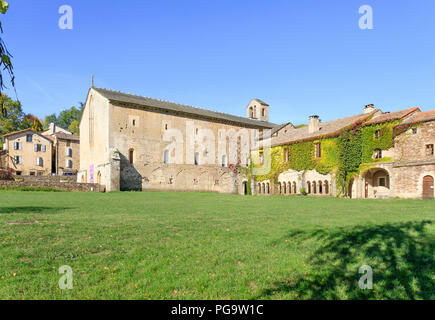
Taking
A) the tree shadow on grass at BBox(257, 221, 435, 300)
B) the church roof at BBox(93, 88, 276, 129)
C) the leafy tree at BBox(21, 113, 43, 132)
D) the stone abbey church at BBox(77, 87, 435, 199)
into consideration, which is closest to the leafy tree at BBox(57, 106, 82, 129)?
the leafy tree at BBox(21, 113, 43, 132)

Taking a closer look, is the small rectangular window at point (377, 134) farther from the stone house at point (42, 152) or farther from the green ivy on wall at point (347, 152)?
the stone house at point (42, 152)

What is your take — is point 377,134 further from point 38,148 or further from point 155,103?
point 38,148

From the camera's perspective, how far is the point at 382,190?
30.0 m

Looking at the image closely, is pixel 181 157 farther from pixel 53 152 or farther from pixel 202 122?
pixel 53 152

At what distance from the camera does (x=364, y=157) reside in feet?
97.3

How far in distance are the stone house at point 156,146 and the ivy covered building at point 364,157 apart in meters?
12.1

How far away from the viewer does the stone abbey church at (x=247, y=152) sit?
27.5 meters

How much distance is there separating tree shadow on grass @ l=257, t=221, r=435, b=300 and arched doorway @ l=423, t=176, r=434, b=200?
21.4m

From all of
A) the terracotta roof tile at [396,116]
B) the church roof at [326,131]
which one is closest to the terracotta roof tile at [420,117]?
the terracotta roof tile at [396,116]

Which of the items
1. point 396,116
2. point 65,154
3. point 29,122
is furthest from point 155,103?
point 29,122

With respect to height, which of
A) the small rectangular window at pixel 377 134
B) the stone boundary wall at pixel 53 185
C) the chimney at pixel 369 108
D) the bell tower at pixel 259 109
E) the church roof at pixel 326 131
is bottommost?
the stone boundary wall at pixel 53 185

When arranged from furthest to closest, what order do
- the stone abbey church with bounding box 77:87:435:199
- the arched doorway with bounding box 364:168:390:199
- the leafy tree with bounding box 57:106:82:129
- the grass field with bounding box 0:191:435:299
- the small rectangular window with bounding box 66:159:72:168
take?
the leafy tree with bounding box 57:106:82:129
the small rectangular window with bounding box 66:159:72:168
the arched doorway with bounding box 364:168:390:199
the stone abbey church with bounding box 77:87:435:199
the grass field with bounding box 0:191:435:299

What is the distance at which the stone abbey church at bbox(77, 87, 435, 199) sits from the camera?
27.5m

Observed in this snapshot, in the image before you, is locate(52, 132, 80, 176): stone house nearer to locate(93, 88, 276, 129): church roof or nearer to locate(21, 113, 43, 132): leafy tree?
locate(21, 113, 43, 132): leafy tree
